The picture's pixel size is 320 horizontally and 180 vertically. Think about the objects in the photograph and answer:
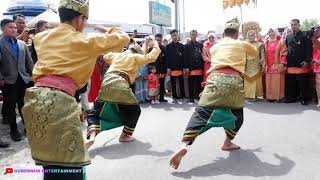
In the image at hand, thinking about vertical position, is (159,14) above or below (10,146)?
above

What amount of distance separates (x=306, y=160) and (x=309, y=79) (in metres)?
5.00

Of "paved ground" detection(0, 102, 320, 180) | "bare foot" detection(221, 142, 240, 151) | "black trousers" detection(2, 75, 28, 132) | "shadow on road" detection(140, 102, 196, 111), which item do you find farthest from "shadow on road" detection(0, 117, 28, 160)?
"shadow on road" detection(140, 102, 196, 111)

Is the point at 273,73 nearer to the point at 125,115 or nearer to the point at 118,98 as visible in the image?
the point at 125,115

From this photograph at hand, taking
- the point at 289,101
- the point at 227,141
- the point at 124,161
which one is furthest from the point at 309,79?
the point at 124,161

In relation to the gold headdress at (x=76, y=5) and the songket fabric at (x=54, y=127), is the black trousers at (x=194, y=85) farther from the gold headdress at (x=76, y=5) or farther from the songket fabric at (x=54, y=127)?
the songket fabric at (x=54, y=127)

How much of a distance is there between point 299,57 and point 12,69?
6.12 metres

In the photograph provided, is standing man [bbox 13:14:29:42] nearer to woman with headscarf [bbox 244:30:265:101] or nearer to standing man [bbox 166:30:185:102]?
standing man [bbox 166:30:185:102]

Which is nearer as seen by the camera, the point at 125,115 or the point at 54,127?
the point at 54,127

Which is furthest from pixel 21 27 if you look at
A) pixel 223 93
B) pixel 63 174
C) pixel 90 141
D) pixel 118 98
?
pixel 63 174

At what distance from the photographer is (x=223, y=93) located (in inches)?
199

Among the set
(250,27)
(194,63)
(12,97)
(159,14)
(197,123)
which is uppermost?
(159,14)

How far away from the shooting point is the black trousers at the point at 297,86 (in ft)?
31.5

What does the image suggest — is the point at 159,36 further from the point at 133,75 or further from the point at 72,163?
the point at 72,163

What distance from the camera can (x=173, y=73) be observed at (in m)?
10.9
